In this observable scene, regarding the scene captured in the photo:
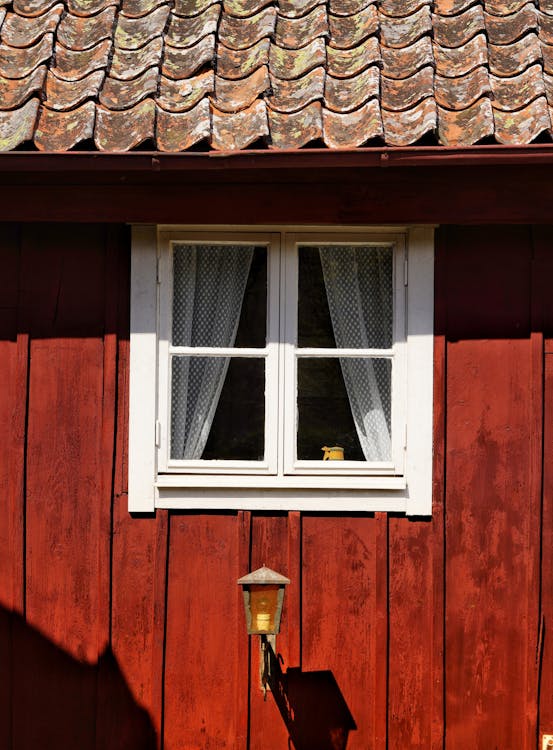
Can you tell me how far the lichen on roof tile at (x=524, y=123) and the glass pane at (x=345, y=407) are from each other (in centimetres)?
122

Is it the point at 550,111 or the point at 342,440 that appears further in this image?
the point at 342,440

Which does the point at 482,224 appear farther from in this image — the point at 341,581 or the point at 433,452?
the point at 341,581

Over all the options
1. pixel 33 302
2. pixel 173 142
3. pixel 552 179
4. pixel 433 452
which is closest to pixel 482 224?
pixel 552 179

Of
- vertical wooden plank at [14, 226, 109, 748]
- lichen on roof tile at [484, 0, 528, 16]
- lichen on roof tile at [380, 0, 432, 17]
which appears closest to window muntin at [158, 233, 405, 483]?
vertical wooden plank at [14, 226, 109, 748]

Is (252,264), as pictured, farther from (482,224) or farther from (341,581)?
(341,581)

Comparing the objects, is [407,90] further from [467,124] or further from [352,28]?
[352,28]

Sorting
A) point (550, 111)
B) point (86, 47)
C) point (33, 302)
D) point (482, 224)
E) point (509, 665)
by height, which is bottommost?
point (509, 665)

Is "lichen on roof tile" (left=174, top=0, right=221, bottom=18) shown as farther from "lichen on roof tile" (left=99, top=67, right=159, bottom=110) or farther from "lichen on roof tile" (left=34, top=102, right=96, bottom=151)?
"lichen on roof tile" (left=34, top=102, right=96, bottom=151)

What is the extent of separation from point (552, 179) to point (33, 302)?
101 inches

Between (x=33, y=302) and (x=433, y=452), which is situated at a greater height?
(x=33, y=302)

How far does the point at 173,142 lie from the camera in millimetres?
4680

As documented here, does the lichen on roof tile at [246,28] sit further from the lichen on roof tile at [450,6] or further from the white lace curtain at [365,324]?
the white lace curtain at [365,324]

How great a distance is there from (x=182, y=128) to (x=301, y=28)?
991 millimetres

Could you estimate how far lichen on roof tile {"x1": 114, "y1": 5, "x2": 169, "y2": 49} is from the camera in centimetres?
520
